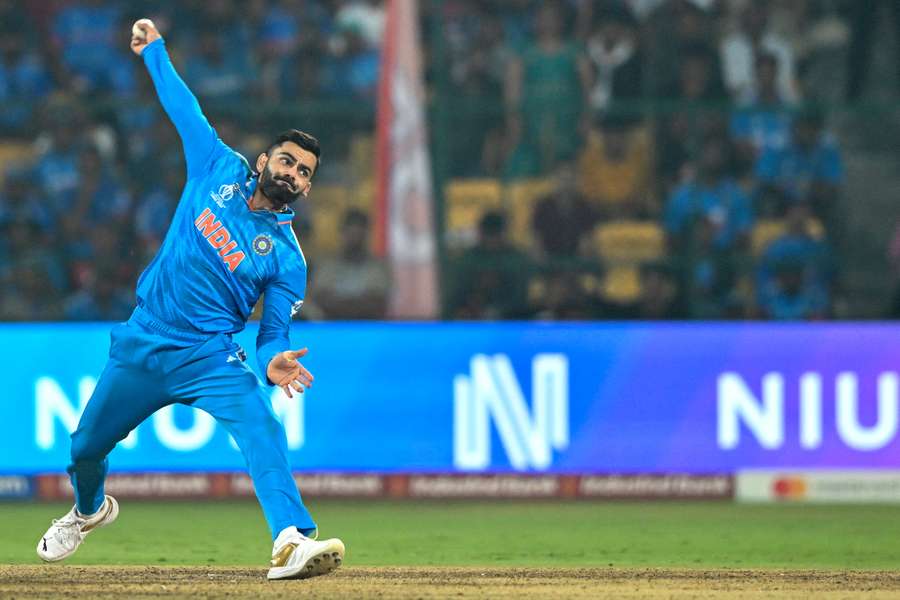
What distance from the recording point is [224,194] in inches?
286

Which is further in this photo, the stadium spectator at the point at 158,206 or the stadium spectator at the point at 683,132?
the stadium spectator at the point at 683,132

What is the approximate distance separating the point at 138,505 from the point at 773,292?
580 cm

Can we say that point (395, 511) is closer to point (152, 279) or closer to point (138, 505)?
point (138, 505)

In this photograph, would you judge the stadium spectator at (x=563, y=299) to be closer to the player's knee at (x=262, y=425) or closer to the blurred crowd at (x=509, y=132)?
the blurred crowd at (x=509, y=132)

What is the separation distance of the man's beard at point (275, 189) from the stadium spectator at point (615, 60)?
851 cm

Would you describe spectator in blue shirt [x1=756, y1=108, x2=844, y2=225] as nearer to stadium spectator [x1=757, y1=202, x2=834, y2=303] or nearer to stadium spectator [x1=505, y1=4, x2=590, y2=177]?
stadium spectator [x1=757, y1=202, x2=834, y2=303]

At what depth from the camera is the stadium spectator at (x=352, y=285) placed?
538 inches

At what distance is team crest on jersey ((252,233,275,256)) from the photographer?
716cm

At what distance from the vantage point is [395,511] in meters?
11.6

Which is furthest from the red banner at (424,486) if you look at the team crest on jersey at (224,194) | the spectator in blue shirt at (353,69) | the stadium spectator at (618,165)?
the team crest on jersey at (224,194)

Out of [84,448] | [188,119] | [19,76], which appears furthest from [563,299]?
[84,448]

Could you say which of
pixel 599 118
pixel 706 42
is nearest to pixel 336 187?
pixel 599 118

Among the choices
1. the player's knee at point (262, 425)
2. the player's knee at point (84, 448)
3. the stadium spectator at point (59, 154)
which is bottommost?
the player's knee at point (84, 448)

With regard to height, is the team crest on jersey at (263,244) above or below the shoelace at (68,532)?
above
